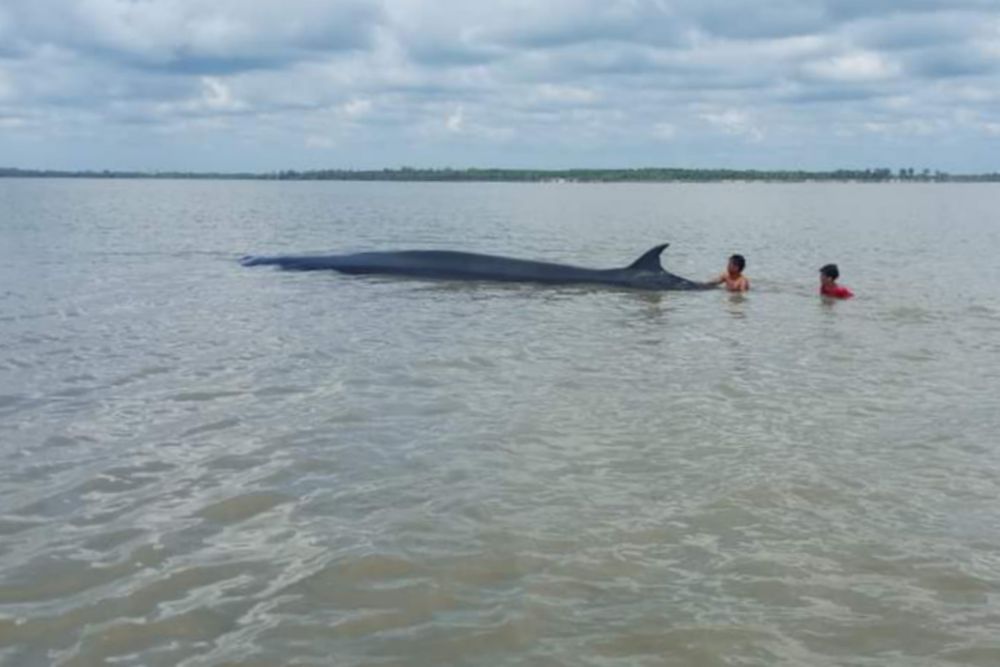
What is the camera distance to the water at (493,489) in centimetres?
594

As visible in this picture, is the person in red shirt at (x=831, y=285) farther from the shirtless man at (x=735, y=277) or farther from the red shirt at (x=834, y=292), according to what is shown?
the shirtless man at (x=735, y=277)

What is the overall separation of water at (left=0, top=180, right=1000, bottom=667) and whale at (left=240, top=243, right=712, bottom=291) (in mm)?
5034

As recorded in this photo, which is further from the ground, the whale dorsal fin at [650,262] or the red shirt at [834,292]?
the whale dorsal fin at [650,262]

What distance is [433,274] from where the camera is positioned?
979 inches

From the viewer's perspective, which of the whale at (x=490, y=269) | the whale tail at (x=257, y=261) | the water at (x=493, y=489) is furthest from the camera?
the whale tail at (x=257, y=261)

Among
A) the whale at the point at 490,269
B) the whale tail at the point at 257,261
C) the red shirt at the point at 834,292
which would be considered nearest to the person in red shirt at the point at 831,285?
the red shirt at the point at 834,292

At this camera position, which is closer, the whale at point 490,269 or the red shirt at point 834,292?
the red shirt at point 834,292

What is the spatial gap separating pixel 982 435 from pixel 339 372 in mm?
7537

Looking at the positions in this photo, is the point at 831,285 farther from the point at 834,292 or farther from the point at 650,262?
the point at 650,262

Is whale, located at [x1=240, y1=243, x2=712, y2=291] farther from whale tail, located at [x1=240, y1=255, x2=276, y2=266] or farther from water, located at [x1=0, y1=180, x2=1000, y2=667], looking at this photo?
water, located at [x1=0, y1=180, x2=1000, y2=667]

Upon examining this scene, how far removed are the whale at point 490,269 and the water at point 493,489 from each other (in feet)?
16.5

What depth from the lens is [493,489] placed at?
8406 mm

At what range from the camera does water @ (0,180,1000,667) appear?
234 inches

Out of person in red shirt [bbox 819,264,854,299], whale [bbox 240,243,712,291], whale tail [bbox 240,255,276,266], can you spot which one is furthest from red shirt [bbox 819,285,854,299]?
whale tail [bbox 240,255,276,266]
